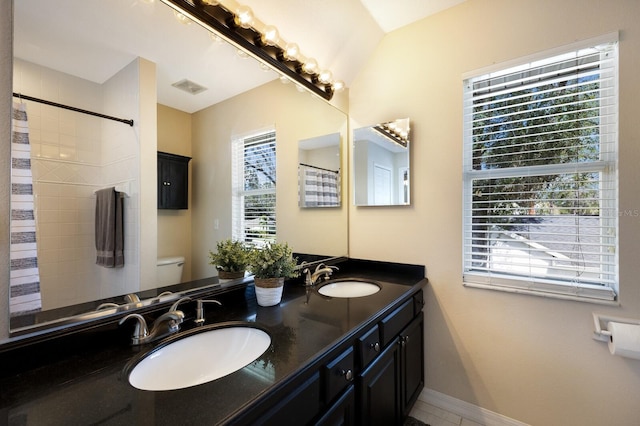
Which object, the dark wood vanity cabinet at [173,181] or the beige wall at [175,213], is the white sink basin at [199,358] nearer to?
the beige wall at [175,213]

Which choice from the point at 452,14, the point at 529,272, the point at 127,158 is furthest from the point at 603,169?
the point at 127,158

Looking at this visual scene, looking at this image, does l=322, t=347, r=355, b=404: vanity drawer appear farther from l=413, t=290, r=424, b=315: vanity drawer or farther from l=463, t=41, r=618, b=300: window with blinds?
l=463, t=41, r=618, b=300: window with blinds

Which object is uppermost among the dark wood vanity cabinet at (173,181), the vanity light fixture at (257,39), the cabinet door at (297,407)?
the vanity light fixture at (257,39)

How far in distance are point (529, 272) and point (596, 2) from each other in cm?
138

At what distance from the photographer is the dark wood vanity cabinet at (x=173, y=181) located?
3.67 ft

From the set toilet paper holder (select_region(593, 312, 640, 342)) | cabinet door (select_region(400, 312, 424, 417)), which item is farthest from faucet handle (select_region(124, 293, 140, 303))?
toilet paper holder (select_region(593, 312, 640, 342))

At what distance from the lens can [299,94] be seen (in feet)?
6.07

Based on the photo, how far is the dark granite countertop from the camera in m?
0.60

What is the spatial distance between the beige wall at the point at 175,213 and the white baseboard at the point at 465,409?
1681 mm

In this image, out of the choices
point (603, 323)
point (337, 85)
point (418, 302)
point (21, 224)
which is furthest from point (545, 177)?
point (21, 224)

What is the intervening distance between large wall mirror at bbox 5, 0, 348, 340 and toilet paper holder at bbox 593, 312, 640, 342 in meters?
1.82

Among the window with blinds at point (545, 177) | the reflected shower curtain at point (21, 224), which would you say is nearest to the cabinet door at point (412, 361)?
the window with blinds at point (545, 177)

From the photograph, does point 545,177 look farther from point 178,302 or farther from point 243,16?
point 178,302

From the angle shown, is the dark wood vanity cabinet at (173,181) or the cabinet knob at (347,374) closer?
the cabinet knob at (347,374)
